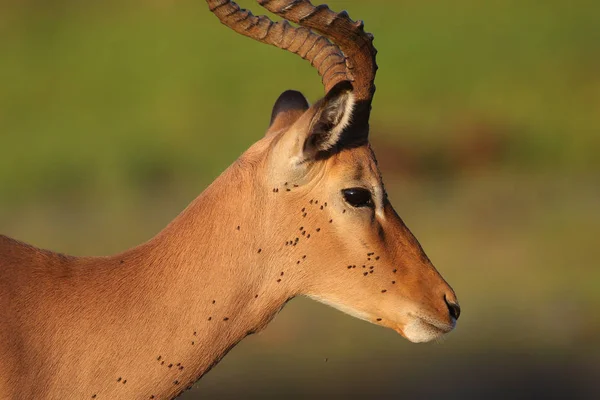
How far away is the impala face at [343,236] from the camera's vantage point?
5965 mm

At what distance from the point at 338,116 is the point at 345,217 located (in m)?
0.47

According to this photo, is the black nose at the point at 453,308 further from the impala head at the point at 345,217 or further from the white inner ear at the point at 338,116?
the white inner ear at the point at 338,116

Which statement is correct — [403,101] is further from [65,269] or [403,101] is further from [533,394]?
[65,269]

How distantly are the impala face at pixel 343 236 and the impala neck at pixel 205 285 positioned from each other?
133mm

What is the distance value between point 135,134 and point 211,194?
56.3 feet

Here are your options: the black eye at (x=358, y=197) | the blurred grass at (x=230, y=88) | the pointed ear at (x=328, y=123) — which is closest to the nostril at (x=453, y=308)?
the black eye at (x=358, y=197)

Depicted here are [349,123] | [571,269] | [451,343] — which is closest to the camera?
[349,123]

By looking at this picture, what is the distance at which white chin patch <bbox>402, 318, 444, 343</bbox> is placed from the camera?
6055 mm

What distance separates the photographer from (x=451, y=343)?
13945mm

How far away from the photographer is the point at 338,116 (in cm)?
591

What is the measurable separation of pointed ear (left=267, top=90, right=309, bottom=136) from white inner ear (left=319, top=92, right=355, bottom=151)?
2.43ft

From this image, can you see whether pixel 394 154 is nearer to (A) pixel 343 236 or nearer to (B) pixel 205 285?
(A) pixel 343 236

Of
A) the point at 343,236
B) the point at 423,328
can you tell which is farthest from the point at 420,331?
the point at 343,236

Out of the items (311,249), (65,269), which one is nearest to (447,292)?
(311,249)
